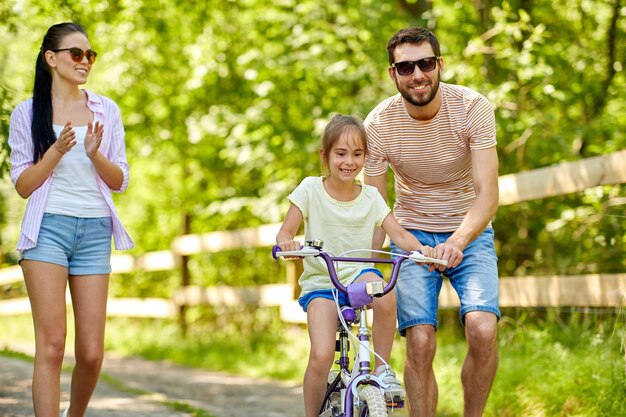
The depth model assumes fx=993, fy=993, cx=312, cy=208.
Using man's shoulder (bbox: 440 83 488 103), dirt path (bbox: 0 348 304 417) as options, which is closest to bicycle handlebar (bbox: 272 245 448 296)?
man's shoulder (bbox: 440 83 488 103)

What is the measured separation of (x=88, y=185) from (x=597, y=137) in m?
5.95

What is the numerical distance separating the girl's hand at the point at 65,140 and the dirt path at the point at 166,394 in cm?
216

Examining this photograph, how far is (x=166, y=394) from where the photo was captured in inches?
305

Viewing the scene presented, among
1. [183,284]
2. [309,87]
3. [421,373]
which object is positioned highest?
[309,87]

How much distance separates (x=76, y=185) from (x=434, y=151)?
1.66 m

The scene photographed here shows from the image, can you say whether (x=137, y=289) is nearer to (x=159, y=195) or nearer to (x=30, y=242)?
(x=159, y=195)

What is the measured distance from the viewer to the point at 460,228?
176 inches

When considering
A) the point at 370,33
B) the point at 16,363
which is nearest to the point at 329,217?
the point at 16,363

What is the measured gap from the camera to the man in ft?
14.5

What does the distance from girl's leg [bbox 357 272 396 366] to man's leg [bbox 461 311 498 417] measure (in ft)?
1.16

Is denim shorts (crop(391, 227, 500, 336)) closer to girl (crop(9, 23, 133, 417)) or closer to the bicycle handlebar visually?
the bicycle handlebar

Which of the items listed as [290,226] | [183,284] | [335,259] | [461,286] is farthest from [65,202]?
[183,284]

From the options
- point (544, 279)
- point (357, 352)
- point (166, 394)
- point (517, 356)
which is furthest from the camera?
point (166, 394)

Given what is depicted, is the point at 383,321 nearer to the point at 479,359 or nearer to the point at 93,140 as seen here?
the point at 479,359
